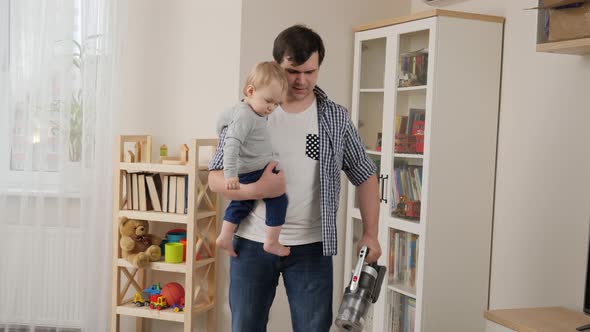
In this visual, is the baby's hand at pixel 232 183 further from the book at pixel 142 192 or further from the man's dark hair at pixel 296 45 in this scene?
the book at pixel 142 192

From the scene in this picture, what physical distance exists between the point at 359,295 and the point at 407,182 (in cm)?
151

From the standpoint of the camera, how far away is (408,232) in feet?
11.3

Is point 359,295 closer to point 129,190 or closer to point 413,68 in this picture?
point 413,68

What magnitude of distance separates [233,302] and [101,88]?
1931 mm

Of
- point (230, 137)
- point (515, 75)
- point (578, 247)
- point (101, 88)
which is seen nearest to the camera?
point (230, 137)

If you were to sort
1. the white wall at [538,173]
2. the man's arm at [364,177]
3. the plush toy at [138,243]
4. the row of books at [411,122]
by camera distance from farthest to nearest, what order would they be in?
the plush toy at [138,243]
the row of books at [411,122]
the white wall at [538,173]
the man's arm at [364,177]

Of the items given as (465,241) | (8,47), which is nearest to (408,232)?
(465,241)

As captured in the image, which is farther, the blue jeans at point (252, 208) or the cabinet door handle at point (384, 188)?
the cabinet door handle at point (384, 188)

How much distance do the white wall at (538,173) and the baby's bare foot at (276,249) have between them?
1348 mm

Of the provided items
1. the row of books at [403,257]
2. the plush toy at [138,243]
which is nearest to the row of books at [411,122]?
the row of books at [403,257]

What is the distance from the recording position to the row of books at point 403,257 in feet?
11.2

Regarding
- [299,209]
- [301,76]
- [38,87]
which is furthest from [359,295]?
[38,87]

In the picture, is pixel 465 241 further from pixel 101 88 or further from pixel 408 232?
pixel 101 88

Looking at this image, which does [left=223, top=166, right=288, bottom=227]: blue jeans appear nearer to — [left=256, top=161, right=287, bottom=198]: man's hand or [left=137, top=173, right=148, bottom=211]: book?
[left=256, top=161, right=287, bottom=198]: man's hand
